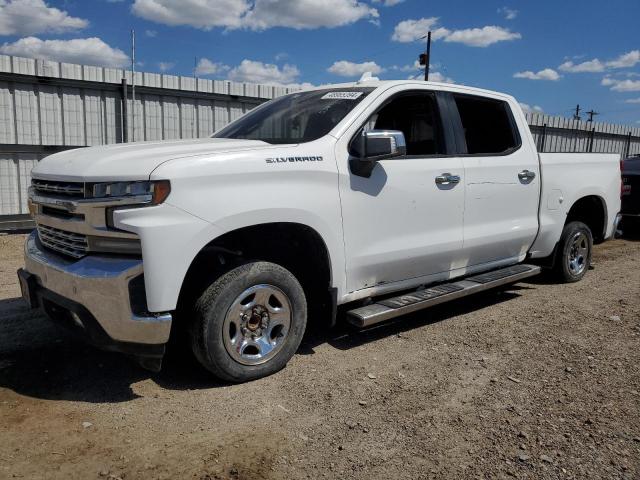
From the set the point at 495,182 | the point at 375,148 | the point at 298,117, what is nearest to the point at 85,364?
the point at 298,117

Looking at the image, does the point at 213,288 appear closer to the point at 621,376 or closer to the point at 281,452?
the point at 281,452

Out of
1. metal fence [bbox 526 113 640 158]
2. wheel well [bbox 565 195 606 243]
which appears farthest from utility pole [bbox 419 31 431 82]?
wheel well [bbox 565 195 606 243]

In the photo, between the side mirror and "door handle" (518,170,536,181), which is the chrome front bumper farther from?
"door handle" (518,170,536,181)

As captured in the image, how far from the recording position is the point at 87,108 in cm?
991

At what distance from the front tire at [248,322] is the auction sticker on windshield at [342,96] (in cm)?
153

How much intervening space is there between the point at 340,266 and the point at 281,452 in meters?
1.44

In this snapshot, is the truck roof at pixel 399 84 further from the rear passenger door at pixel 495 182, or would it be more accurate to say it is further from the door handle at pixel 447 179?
the door handle at pixel 447 179

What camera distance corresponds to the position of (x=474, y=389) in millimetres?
3607

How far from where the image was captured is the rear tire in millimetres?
6215

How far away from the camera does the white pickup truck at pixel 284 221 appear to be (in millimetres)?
3051

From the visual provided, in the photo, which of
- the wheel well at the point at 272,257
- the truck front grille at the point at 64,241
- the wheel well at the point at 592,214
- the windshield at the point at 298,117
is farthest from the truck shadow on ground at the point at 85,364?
the wheel well at the point at 592,214

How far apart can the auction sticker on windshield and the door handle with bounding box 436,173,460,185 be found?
3.07ft

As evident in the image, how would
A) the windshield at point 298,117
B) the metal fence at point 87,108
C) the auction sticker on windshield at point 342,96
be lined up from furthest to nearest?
the metal fence at point 87,108
the auction sticker on windshield at point 342,96
the windshield at point 298,117

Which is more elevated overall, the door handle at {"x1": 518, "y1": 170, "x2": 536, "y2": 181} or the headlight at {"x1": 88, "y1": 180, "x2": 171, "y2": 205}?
the door handle at {"x1": 518, "y1": 170, "x2": 536, "y2": 181}
